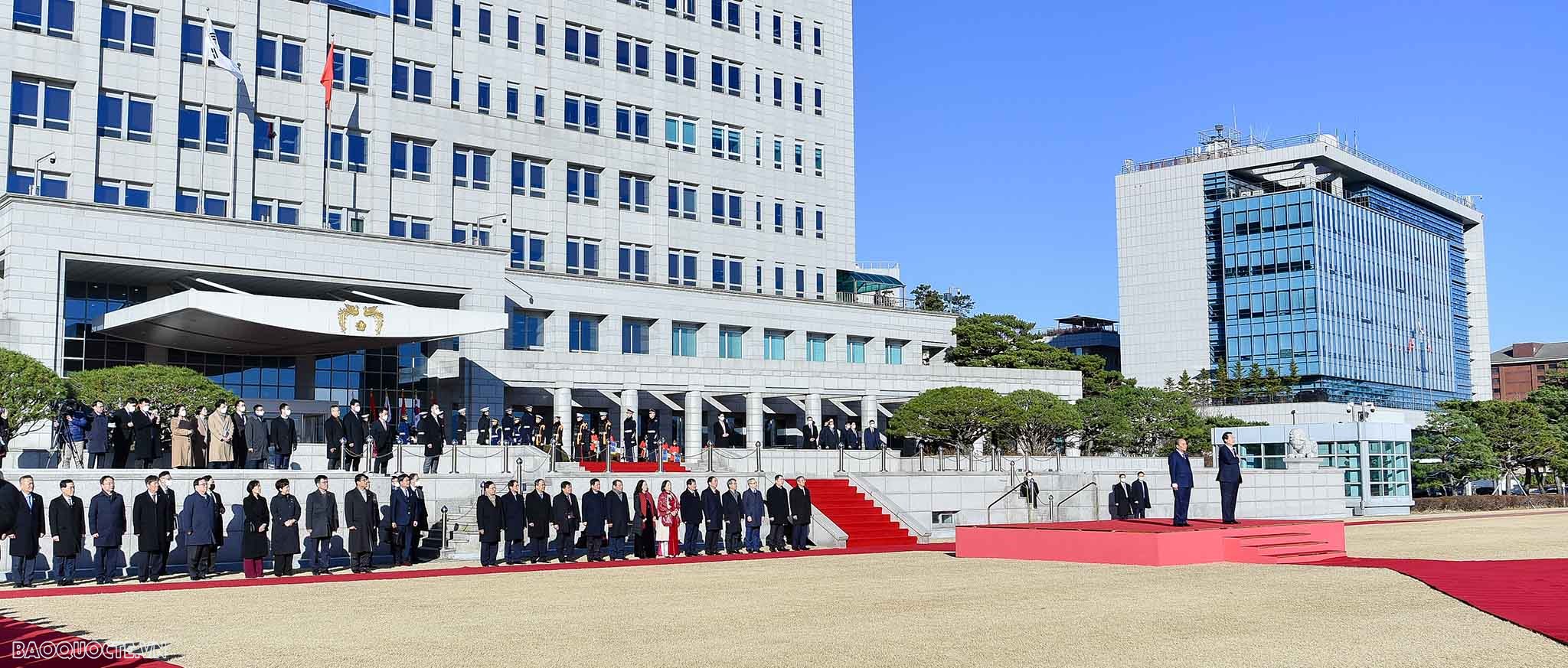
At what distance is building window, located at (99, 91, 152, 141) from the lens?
44781mm

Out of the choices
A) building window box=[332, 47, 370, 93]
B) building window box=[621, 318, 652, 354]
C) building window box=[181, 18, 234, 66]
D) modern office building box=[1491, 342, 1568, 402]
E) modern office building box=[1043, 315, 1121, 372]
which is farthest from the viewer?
modern office building box=[1491, 342, 1568, 402]

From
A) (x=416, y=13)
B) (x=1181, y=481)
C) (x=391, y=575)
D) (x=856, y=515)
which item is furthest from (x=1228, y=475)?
(x=416, y=13)

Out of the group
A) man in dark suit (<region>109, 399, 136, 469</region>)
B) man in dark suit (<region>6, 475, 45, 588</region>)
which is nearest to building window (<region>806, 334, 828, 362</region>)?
man in dark suit (<region>109, 399, 136, 469</region>)

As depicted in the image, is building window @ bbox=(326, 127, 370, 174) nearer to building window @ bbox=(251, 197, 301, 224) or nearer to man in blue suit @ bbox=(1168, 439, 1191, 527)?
building window @ bbox=(251, 197, 301, 224)

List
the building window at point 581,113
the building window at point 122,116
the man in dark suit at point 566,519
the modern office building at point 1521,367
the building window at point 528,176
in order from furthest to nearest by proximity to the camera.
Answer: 1. the modern office building at point 1521,367
2. the building window at point 581,113
3. the building window at point 528,176
4. the building window at point 122,116
5. the man in dark suit at point 566,519

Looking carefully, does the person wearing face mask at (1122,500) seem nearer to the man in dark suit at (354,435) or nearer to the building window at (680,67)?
the man in dark suit at (354,435)

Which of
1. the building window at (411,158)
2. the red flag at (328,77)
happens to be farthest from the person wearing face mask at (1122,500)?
the building window at (411,158)

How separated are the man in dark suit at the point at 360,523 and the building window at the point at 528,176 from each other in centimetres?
3231

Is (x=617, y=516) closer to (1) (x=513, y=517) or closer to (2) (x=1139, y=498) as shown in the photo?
(1) (x=513, y=517)

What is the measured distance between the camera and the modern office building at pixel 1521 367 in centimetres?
16650

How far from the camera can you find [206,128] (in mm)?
46719

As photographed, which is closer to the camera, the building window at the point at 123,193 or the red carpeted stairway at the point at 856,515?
the red carpeted stairway at the point at 856,515

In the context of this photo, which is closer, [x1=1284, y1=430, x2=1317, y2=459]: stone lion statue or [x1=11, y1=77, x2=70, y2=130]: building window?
[x1=11, y1=77, x2=70, y2=130]: building window

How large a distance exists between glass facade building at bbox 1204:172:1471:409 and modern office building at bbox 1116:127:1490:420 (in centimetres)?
12
